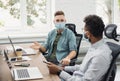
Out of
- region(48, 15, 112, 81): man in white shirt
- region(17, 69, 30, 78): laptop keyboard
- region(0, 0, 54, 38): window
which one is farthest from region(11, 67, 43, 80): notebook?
region(0, 0, 54, 38): window

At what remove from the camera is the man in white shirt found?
198cm

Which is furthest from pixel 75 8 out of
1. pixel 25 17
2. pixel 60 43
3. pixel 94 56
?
pixel 94 56

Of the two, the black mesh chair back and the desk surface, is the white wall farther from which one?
the black mesh chair back

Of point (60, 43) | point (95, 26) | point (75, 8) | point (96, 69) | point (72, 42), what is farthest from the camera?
point (75, 8)

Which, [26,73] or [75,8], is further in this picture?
[75,8]

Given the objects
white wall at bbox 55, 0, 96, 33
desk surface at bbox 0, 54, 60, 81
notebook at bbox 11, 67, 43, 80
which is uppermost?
white wall at bbox 55, 0, 96, 33

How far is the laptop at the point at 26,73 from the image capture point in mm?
2059

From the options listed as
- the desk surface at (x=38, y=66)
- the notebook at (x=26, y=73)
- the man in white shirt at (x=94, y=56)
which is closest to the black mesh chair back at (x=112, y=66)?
the man in white shirt at (x=94, y=56)

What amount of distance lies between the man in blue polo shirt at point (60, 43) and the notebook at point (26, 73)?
3.01 ft

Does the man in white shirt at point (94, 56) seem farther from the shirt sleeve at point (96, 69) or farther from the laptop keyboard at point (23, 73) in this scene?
the laptop keyboard at point (23, 73)

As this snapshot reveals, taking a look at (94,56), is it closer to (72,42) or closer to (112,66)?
(112,66)

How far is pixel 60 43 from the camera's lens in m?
3.31

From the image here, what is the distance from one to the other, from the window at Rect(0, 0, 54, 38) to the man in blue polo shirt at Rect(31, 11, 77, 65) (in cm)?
116

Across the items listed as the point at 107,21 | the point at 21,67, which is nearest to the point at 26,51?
the point at 21,67
